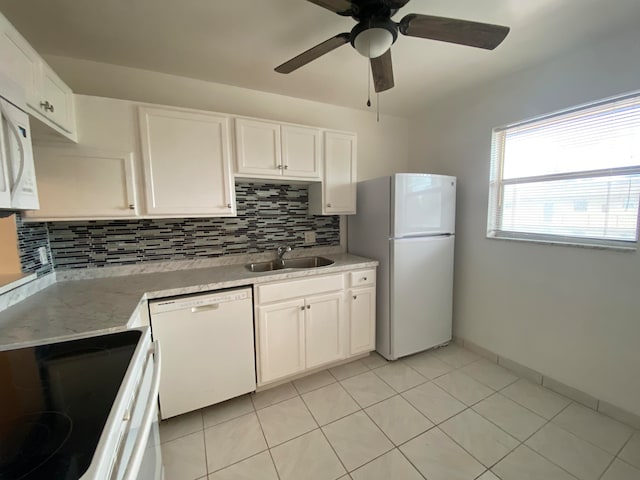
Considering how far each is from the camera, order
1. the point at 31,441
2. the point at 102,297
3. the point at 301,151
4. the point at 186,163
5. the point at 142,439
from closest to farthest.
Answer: the point at 31,441, the point at 142,439, the point at 102,297, the point at 186,163, the point at 301,151

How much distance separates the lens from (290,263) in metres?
2.45

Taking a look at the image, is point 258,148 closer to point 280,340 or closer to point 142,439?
point 280,340

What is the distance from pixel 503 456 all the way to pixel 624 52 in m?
2.42

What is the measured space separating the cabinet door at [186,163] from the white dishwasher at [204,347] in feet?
2.03

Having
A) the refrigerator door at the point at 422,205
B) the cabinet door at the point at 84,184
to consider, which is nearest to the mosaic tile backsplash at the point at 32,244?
the cabinet door at the point at 84,184

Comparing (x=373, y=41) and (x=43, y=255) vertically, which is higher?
(x=373, y=41)

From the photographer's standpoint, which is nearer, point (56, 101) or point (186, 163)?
point (56, 101)

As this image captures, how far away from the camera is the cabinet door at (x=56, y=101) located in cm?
126

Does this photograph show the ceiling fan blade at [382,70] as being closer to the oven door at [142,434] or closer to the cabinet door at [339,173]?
the cabinet door at [339,173]

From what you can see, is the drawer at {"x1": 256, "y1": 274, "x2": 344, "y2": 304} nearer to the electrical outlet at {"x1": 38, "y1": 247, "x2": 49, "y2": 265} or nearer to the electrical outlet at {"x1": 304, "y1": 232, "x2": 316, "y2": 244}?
the electrical outlet at {"x1": 304, "y1": 232, "x2": 316, "y2": 244}

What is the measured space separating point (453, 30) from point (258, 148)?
1.34m

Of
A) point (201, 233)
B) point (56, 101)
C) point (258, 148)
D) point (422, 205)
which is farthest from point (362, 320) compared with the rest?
point (56, 101)

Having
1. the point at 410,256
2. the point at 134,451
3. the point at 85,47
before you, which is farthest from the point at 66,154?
the point at 410,256

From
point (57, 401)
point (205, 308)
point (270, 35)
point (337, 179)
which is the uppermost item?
point (270, 35)
